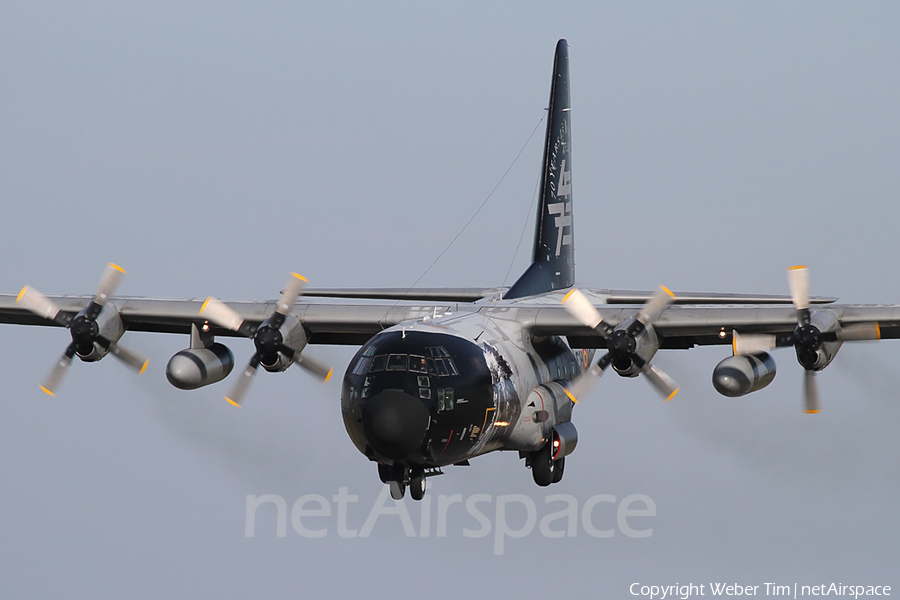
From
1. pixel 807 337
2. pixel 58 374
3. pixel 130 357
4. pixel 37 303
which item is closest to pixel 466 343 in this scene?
pixel 807 337

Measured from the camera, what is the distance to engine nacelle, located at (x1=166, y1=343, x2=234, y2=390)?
30.5 m

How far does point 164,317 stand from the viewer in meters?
32.0

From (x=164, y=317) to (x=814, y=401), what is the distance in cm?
1556

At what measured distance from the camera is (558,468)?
31547 mm

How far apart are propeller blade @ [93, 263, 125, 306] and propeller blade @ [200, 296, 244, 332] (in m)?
2.23

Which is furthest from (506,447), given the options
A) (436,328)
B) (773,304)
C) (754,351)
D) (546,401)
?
(773,304)

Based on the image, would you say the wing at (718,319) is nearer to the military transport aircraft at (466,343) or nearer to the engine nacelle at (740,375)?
the military transport aircraft at (466,343)

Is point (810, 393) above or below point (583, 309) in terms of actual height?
below

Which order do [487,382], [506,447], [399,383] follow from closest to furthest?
1. [399,383]
2. [487,382]
3. [506,447]

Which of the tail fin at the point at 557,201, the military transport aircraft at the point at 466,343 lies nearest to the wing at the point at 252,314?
the military transport aircraft at the point at 466,343

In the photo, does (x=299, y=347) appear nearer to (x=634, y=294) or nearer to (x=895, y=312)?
(x=634, y=294)

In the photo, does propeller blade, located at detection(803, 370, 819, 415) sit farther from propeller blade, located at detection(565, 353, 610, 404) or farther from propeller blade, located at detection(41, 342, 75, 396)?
propeller blade, located at detection(41, 342, 75, 396)

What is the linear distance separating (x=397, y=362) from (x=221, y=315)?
7.37 m

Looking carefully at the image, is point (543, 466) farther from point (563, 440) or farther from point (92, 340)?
point (92, 340)
